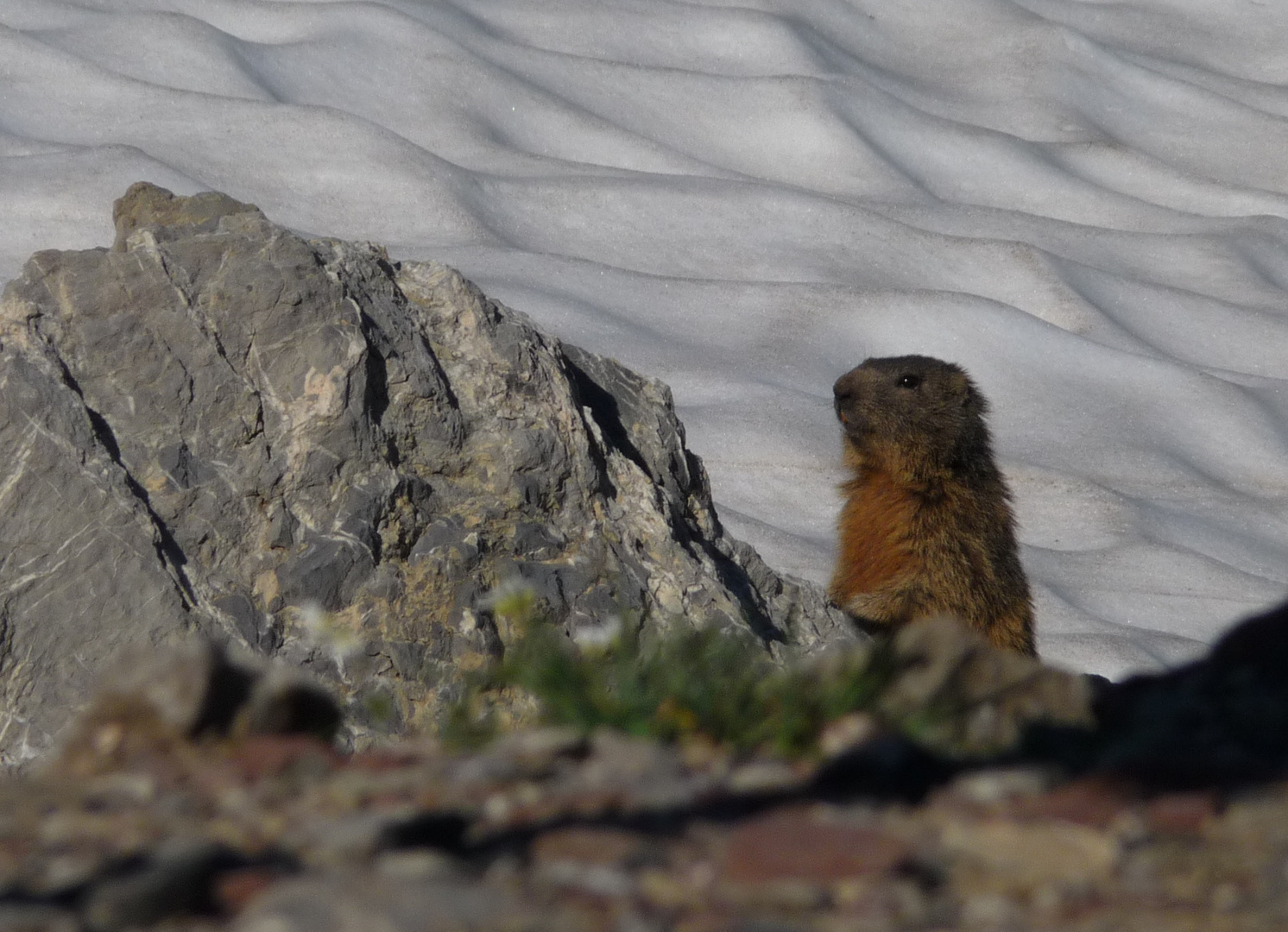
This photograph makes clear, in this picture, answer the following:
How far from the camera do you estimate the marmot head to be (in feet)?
22.7

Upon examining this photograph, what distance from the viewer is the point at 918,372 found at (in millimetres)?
7008

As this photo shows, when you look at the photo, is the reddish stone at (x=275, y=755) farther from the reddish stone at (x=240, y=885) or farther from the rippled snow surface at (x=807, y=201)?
the rippled snow surface at (x=807, y=201)

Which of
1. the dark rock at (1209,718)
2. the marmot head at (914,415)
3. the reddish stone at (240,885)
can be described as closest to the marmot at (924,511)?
the marmot head at (914,415)

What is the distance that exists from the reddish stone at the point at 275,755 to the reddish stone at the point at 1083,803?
1.12 meters

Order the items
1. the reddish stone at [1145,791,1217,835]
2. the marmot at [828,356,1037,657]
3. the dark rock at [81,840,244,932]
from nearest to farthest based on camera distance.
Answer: the dark rock at [81,840,244,932] < the reddish stone at [1145,791,1217,835] < the marmot at [828,356,1037,657]

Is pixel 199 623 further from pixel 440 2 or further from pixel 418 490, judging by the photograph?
pixel 440 2

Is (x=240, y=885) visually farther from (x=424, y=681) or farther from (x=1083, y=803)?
(x=424, y=681)

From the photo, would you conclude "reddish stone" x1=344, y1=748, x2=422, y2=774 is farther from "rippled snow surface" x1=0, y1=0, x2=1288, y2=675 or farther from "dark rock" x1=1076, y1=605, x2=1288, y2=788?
"rippled snow surface" x1=0, y1=0, x2=1288, y2=675

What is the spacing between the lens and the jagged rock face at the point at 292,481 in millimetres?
4324

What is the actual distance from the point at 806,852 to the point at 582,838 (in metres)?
0.31

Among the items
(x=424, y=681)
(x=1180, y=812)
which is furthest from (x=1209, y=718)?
(x=424, y=681)

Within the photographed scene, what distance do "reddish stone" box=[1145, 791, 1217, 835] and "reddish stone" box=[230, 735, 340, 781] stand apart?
1.30 metres

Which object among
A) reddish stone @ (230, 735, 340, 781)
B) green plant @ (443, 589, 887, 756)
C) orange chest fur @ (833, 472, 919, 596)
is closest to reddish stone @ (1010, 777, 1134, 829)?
green plant @ (443, 589, 887, 756)

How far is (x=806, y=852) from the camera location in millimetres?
2057
